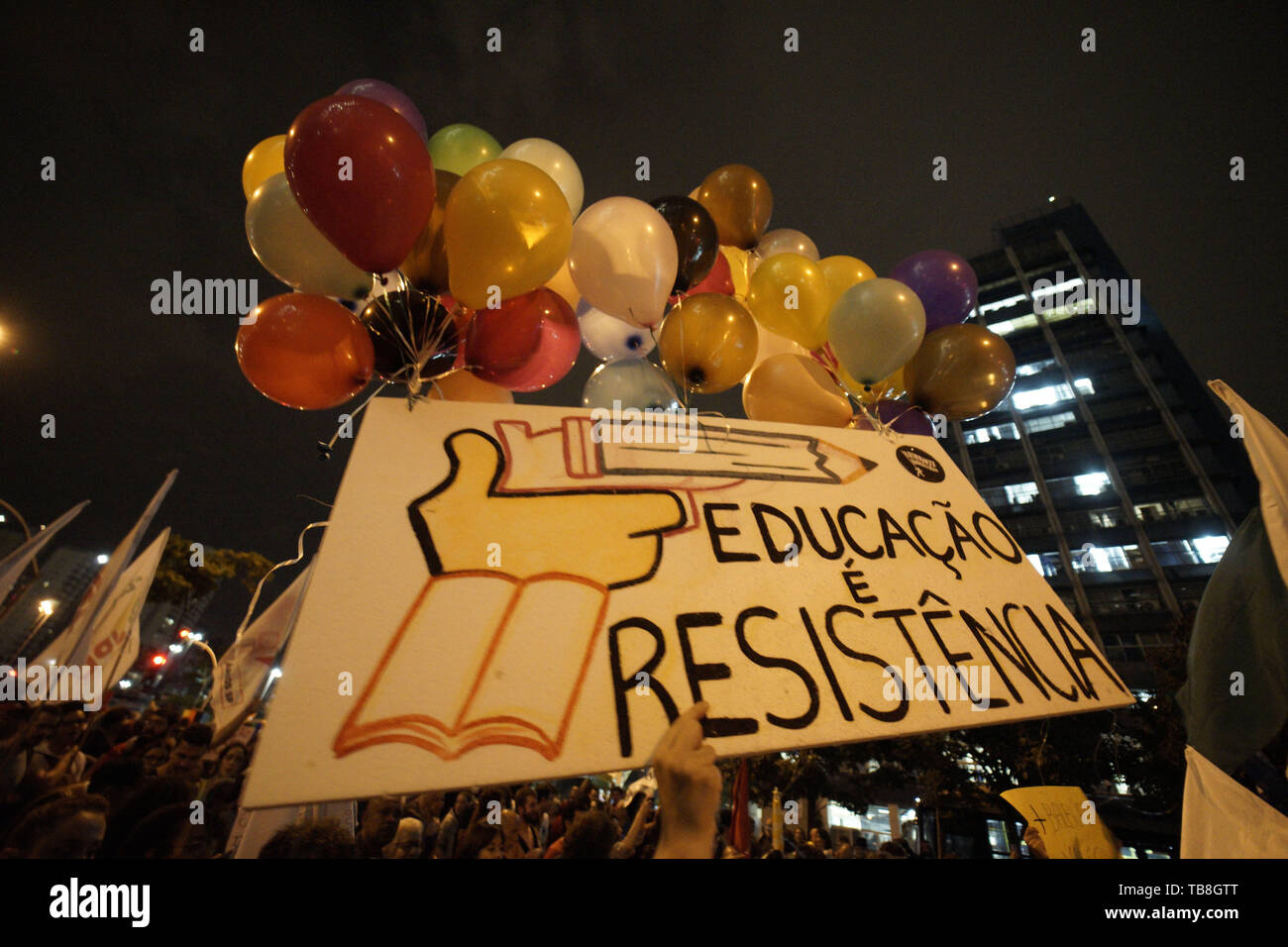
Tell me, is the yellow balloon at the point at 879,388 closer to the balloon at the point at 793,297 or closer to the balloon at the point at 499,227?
the balloon at the point at 793,297

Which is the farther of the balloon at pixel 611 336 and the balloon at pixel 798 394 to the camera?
the balloon at pixel 611 336

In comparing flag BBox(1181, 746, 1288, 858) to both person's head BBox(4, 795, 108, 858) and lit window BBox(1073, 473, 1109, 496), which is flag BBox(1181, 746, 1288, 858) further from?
lit window BBox(1073, 473, 1109, 496)

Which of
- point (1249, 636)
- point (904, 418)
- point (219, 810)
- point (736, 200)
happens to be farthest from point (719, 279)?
point (219, 810)

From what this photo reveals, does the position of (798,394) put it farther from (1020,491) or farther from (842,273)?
(1020,491)

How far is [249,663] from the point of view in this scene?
366 centimetres

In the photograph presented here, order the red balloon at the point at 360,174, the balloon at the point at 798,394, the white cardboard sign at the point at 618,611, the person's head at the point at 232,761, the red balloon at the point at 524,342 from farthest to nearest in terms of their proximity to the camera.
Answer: the person's head at the point at 232,761, the balloon at the point at 798,394, the red balloon at the point at 524,342, the red balloon at the point at 360,174, the white cardboard sign at the point at 618,611

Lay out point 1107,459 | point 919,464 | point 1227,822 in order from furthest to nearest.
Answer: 1. point 1107,459
2. point 919,464
3. point 1227,822

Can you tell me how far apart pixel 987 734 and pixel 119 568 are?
19044 mm

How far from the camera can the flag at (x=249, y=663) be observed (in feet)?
11.4

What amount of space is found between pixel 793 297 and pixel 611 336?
3.43ft

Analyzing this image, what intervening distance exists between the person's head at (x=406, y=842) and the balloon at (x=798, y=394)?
379 centimetres

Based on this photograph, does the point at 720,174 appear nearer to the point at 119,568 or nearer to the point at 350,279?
the point at 350,279

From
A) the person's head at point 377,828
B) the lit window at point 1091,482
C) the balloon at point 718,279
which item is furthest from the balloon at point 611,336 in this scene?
the lit window at point 1091,482

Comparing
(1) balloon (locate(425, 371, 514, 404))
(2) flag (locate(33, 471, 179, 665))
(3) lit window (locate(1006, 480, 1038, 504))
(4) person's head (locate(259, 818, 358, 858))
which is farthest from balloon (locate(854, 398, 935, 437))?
(3) lit window (locate(1006, 480, 1038, 504))
